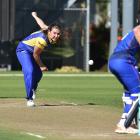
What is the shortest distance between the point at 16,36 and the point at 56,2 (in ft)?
9.68

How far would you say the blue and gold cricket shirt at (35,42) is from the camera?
46.7ft

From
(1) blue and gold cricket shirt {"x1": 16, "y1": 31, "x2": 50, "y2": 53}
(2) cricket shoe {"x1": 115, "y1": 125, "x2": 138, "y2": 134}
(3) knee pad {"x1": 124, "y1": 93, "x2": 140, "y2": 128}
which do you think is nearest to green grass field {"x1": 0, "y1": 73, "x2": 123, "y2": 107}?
(1) blue and gold cricket shirt {"x1": 16, "y1": 31, "x2": 50, "y2": 53}

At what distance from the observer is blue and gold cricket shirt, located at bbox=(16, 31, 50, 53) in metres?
14.2

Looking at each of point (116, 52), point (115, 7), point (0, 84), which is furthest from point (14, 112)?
point (115, 7)

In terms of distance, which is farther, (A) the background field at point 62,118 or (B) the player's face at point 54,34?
(B) the player's face at point 54,34

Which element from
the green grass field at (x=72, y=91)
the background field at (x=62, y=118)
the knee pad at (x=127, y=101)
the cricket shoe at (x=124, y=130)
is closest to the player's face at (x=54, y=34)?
the background field at (x=62, y=118)

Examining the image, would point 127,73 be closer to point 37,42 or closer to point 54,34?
point 54,34

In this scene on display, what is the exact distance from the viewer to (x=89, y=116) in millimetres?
13422

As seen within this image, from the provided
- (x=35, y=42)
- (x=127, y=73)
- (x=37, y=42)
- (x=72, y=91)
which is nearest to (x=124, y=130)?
(x=127, y=73)

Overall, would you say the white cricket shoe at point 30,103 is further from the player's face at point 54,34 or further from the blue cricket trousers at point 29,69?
the player's face at point 54,34

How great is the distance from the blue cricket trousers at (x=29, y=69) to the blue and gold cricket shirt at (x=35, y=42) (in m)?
0.10

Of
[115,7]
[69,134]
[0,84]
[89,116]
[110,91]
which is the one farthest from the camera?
[115,7]

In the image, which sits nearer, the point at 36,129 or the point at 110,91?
the point at 36,129

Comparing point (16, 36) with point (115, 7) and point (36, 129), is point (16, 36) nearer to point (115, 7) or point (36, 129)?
point (115, 7)
